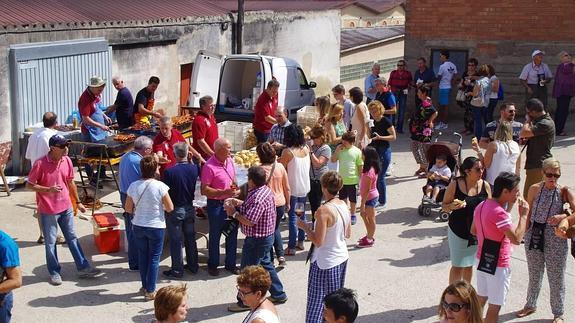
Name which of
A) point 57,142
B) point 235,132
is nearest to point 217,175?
point 57,142

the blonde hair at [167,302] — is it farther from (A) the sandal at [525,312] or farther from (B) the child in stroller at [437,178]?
(B) the child in stroller at [437,178]

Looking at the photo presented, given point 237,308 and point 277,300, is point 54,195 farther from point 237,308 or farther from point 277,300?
point 277,300

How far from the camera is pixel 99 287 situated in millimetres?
9242

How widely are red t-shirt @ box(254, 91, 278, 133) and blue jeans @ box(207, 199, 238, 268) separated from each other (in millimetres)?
4694

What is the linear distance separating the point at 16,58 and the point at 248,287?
9.28 metres

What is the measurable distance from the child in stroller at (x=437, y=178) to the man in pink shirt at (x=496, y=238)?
421cm

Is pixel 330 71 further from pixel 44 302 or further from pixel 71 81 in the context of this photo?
pixel 44 302

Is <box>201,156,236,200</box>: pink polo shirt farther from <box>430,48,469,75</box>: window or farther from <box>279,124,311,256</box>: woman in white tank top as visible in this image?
<box>430,48,469,75</box>: window

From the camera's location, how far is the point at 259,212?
838 cm

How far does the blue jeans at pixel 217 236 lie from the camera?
945cm

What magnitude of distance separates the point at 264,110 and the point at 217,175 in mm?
4870

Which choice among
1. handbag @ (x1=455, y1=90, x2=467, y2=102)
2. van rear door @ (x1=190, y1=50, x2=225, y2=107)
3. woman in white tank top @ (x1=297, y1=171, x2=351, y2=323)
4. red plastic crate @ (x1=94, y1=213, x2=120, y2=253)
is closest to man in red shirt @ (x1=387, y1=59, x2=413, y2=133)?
handbag @ (x1=455, y1=90, x2=467, y2=102)

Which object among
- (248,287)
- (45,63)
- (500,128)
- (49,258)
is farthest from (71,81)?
(248,287)

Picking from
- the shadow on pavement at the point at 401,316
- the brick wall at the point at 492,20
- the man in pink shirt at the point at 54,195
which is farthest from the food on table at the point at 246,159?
the brick wall at the point at 492,20
